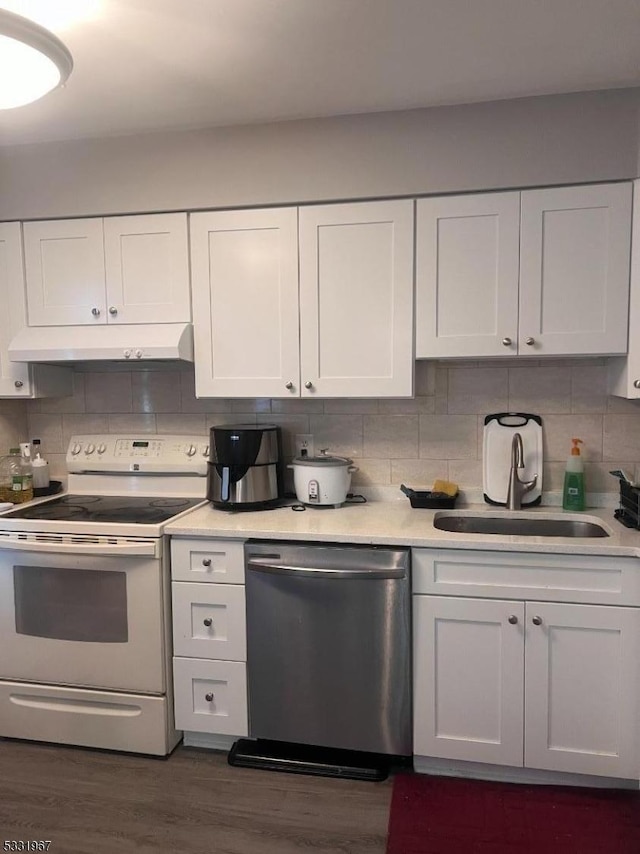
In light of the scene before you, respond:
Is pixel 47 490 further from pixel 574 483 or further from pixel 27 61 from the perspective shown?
pixel 574 483

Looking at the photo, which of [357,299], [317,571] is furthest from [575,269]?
[317,571]

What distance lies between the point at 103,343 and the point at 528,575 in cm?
185

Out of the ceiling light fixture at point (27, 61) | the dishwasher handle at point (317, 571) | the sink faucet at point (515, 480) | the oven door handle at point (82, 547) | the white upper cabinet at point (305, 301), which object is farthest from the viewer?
the sink faucet at point (515, 480)

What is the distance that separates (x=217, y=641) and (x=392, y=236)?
164 centimetres

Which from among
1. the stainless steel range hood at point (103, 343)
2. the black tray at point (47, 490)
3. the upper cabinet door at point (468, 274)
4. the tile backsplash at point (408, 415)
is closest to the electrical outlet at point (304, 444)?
the tile backsplash at point (408, 415)

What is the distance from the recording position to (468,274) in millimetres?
2277

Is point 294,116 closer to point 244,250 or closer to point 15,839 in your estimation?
point 244,250

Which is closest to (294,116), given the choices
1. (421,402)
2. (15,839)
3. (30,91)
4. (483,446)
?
(30,91)

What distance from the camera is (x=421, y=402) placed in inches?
104

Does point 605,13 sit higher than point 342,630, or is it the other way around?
point 605,13

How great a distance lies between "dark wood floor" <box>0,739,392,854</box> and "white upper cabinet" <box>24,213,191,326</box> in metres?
1.71

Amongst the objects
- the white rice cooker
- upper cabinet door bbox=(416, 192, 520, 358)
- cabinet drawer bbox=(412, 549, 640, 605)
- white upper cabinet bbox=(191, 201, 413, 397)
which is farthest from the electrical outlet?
cabinet drawer bbox=(412, 549, 640, 605)

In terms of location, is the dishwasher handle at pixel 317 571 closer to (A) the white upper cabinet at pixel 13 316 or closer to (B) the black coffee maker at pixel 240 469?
(B) the black coffee maker at pixel 240 469

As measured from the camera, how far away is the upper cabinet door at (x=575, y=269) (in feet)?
7.09
